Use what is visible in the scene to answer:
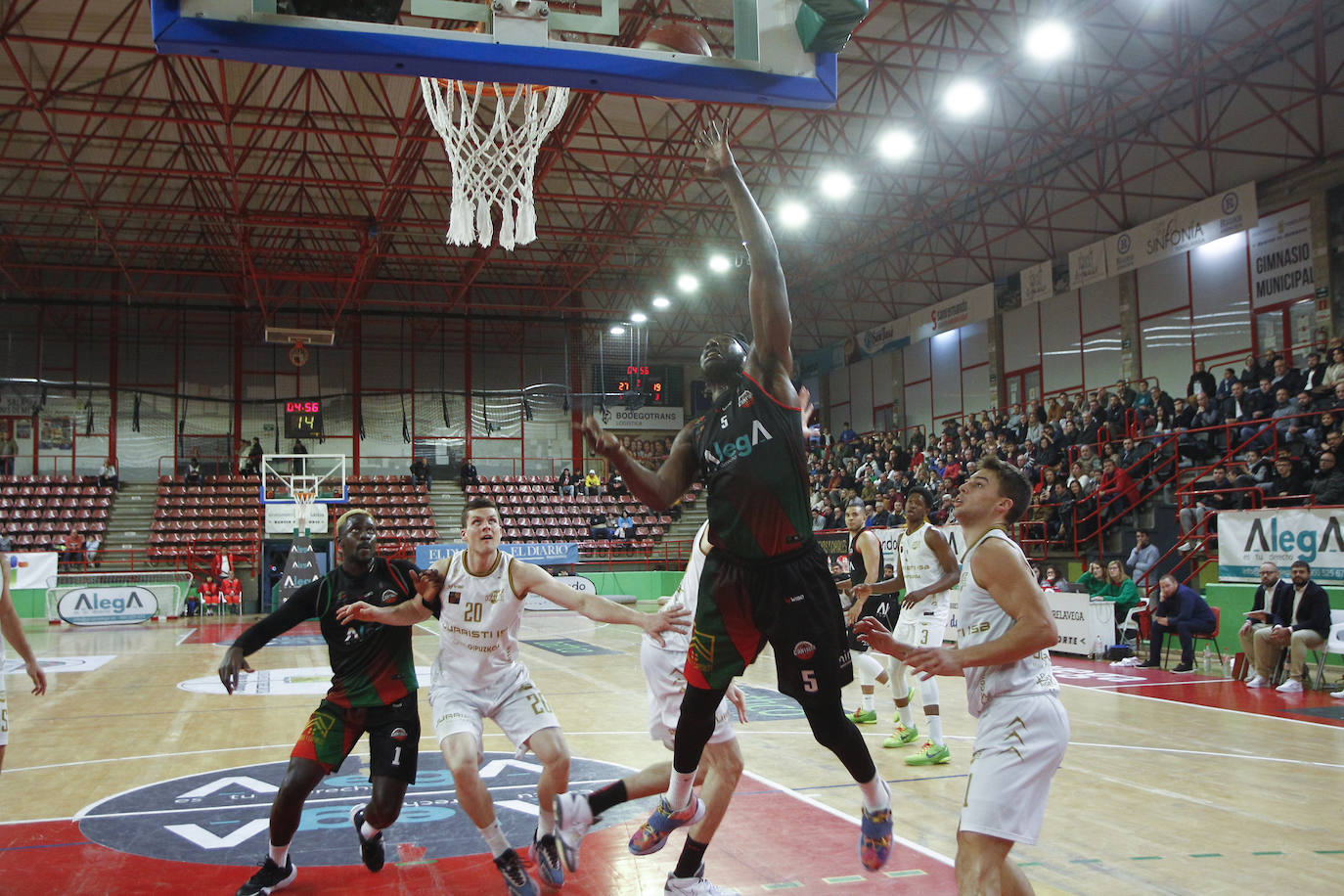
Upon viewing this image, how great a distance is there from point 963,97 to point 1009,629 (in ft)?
53.4

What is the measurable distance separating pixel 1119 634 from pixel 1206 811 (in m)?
9.56

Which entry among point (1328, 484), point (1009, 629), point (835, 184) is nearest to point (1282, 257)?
point (835, 184)

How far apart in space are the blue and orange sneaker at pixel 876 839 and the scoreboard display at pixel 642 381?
29105 mm

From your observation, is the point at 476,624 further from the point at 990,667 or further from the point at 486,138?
the point at 486,138

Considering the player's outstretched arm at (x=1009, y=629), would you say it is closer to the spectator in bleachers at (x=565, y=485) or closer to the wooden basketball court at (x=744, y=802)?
the wooden basketball court at (x=744, y=802)

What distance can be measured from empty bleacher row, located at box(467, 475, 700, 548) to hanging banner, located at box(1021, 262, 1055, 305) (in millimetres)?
13039

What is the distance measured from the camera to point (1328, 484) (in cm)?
1387

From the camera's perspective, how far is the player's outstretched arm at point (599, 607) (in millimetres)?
4676

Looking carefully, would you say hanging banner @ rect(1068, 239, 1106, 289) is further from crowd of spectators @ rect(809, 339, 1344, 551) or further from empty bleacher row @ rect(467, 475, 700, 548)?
empty bleacher row @ rect(467, 475, 700, 548)

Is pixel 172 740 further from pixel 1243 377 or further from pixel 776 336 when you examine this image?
pixel 1243 377

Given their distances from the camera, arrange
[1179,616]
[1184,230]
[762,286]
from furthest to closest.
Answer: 1. [1184,230]
2. [1179,616]
3. [762,286]

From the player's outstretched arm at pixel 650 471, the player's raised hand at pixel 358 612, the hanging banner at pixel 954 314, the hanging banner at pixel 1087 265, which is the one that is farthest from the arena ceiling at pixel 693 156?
the player's outstretched arm at pixel 650 471

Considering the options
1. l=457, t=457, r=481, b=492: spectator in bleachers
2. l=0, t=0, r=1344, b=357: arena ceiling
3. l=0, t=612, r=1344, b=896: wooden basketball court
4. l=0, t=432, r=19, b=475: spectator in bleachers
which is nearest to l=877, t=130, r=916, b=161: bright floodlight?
l=0, t=0, r=1344, b=357: arena ceiling

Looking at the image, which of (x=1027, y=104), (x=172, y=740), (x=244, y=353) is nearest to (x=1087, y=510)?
(x=1027, y=104)
